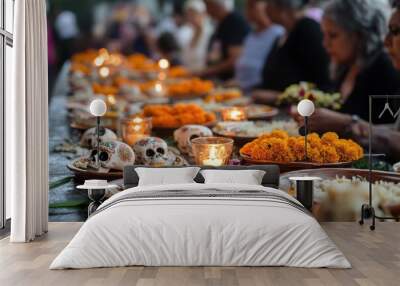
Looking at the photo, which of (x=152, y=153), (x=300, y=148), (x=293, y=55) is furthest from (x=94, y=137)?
(x=293, y=55)

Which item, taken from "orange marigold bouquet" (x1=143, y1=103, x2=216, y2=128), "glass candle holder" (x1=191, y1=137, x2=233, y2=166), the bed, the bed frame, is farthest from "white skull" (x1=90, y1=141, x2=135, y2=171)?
the bed

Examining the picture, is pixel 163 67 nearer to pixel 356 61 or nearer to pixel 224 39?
pixel 224 39

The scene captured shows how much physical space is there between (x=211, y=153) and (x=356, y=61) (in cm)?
201

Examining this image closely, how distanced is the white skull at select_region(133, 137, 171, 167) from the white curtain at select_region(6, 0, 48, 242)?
128 cm

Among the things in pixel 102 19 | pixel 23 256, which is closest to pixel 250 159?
pixel 102 19

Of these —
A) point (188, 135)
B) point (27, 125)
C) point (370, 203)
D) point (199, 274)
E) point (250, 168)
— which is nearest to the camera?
point (199, 274)

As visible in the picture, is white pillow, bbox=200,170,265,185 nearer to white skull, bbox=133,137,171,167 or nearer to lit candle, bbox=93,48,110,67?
white skull, bbox=133,137,171,167

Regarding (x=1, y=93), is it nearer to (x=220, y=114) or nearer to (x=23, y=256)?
(x=23, y=256)

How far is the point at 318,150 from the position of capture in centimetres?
766

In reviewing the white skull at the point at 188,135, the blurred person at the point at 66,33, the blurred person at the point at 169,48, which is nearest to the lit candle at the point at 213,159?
the white skull at the point at 188,135

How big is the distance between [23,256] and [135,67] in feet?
10.5

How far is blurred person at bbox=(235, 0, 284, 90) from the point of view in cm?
786

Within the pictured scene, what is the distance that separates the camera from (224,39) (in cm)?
795

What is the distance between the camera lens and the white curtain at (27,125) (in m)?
6.18
